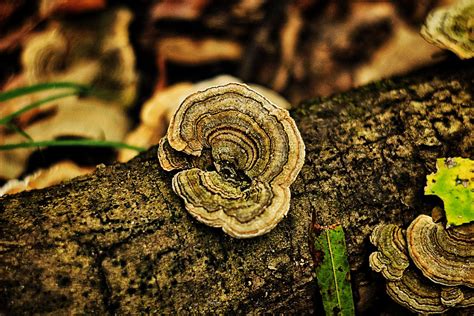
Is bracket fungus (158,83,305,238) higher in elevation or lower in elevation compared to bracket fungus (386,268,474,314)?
higher

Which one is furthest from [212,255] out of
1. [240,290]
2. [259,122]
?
[259,122]

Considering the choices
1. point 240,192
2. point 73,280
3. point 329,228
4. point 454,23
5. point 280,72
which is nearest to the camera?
point 73,280

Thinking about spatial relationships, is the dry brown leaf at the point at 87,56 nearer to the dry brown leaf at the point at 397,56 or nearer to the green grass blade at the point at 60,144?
the green grass blade at the point at 60,144

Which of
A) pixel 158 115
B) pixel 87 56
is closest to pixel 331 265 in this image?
pixel 158 115

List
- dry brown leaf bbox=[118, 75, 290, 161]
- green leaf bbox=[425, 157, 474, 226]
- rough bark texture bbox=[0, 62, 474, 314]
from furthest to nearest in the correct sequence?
dry brown leaf bbox=[118, 75, 290, 161] < green leaf bbox=[425, 157, 474, 226] < rough bark texture bbox=[0, 62, 474, 314]

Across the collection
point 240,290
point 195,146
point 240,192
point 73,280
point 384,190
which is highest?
point 195,146

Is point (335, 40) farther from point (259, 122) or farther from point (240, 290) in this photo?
point (240, 290)

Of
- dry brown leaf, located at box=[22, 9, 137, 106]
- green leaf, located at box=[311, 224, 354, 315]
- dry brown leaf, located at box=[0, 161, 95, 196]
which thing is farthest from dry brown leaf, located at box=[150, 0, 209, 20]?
green leaf, located at box=[311, 224, 354, 315]

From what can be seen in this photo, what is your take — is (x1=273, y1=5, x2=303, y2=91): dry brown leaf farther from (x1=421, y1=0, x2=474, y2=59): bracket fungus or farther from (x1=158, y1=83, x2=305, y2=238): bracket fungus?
(x1=158, y1=83, x2=305, y2=238): bracket fungus
